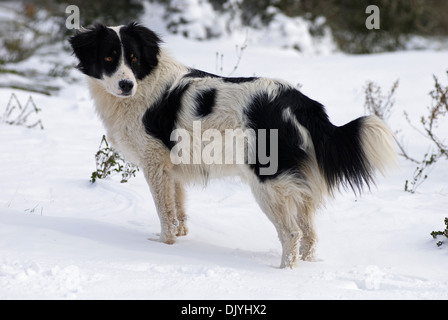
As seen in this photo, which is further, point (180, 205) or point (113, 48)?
point (180, 205)

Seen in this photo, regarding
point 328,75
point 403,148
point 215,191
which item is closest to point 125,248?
point 215,191

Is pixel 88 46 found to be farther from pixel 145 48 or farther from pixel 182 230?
pixel 182 230

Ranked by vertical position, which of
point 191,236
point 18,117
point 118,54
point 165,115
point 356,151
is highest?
point 118,54

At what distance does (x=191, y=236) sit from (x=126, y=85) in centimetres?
127

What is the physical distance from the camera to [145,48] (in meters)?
4.25

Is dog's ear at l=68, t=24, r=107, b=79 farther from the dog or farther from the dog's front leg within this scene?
the dog's front leg

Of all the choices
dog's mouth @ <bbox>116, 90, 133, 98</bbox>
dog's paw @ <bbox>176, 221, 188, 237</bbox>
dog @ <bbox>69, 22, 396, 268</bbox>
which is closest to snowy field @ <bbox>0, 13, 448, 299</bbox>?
dog's paw @ <bbox>176, 221, 188, 237</bbox>

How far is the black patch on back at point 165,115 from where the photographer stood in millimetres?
4086

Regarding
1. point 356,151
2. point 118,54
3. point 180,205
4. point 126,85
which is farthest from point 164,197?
point 356,151
